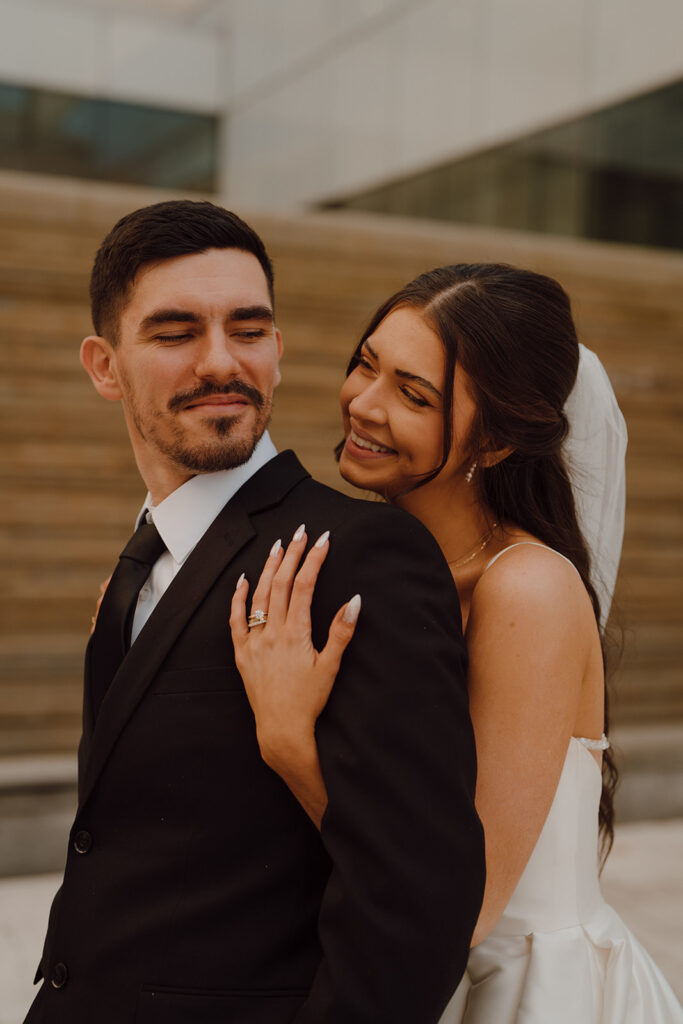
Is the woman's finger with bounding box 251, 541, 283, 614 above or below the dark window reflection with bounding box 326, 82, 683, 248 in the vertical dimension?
below

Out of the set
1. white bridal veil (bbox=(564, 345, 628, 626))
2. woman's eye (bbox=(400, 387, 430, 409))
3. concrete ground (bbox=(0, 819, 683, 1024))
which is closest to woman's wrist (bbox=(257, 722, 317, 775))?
woman's eye (bbox=(400, 387, 430, 409))

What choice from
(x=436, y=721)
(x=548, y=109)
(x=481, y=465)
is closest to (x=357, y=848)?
(x=436, y=721)

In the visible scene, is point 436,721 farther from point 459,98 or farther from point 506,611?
point 459,98

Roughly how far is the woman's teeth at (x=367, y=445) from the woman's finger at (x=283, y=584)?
17.2 inches

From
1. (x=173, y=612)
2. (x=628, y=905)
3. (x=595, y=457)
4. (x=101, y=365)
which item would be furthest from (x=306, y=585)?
(x=628, y=905)

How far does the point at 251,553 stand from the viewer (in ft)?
3.93

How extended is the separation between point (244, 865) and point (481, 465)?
74 cm

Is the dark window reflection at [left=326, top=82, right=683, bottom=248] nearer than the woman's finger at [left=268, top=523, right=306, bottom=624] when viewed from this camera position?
No

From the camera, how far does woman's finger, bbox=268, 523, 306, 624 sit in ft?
3.68

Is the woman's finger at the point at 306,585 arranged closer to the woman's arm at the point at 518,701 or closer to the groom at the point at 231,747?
the groom at the point at 231,747

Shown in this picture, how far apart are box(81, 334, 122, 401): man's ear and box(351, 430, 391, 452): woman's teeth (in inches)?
14.9

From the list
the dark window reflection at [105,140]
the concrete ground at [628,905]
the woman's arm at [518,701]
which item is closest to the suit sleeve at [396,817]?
the woman's arm at [518,701]

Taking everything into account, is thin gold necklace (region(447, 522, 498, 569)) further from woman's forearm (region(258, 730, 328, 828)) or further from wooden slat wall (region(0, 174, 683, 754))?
wooden slat wall (region(0, 174, 683, 754))

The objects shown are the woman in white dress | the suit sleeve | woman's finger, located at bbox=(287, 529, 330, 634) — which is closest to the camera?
the suit sleeve
